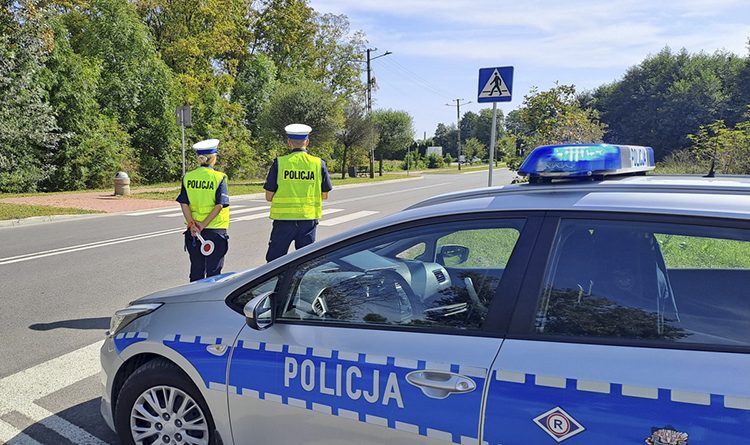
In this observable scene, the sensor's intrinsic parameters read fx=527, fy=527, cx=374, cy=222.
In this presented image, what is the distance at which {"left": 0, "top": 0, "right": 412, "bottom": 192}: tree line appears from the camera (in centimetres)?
1872

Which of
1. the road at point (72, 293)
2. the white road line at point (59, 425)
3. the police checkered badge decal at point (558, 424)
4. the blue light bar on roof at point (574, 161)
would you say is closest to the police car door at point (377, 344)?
the police checkered badge decal at point (558, 424)

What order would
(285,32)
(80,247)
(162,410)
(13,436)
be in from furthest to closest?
(285,32)
(80,247)
(13,436)
(162,410)

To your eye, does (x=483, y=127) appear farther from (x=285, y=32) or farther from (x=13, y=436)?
(x=13, y=436)

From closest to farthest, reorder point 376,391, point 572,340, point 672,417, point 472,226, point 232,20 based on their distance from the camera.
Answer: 1. point 672,417
2. point 572,340
3. point 376,391
4. point 472,226
5. point 232,20

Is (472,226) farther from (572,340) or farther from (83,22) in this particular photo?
(83,22)

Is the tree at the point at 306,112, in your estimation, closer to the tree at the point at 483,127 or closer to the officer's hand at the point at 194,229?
the officer's hand at the point at 194,229

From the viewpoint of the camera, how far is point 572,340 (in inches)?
71.4

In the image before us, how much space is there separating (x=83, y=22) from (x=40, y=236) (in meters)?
19.5

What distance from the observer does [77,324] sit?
5.27 metres

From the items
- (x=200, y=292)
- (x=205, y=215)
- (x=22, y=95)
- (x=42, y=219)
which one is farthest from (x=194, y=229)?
(x=22, y=95)

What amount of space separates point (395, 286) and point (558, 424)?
101cm

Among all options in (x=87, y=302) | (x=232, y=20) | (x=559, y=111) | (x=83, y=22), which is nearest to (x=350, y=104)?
(x=232, y=20)

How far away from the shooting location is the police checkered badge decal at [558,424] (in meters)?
1.67

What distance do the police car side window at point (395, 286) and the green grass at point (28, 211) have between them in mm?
13773
